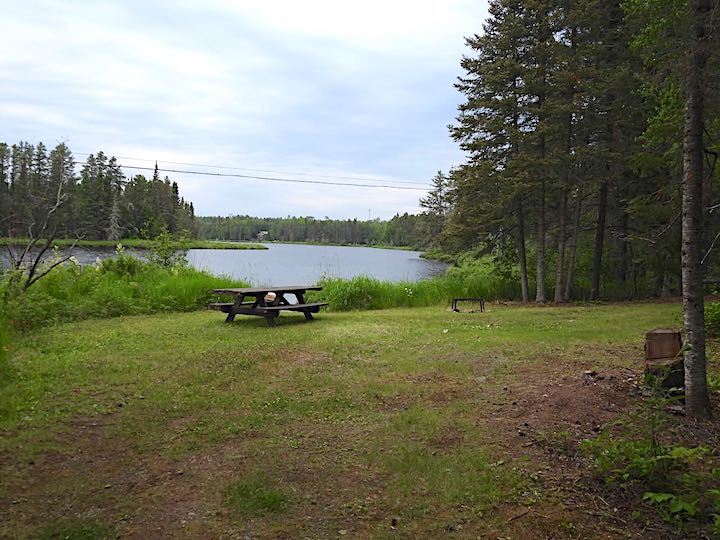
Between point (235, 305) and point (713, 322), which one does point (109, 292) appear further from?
point (713, 322)

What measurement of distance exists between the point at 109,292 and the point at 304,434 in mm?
7001

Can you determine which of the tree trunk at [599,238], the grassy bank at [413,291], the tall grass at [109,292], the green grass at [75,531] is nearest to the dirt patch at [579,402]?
the green grass at [75,531]

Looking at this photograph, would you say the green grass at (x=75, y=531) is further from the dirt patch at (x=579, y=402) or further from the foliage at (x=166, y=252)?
the foliage at (x=166, y=252)

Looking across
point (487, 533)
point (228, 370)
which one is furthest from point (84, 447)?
point (487, 533)

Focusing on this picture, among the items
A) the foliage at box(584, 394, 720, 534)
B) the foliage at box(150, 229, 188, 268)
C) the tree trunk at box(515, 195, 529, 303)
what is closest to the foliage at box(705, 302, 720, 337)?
the foliage at box(584, 394, 720, 534)

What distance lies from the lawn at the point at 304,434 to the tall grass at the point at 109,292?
1472 mm

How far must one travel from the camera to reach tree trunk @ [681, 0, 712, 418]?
3496 mm

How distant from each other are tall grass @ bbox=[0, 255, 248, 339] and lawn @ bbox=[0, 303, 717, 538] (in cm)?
147

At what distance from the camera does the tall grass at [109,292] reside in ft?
26.0

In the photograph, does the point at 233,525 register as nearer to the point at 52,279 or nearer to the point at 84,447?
the point at 84,447

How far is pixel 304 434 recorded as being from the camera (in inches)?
142

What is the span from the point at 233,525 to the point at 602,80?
1123cm

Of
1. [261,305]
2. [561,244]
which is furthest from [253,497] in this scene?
[561,244]

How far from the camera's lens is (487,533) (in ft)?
7.93
